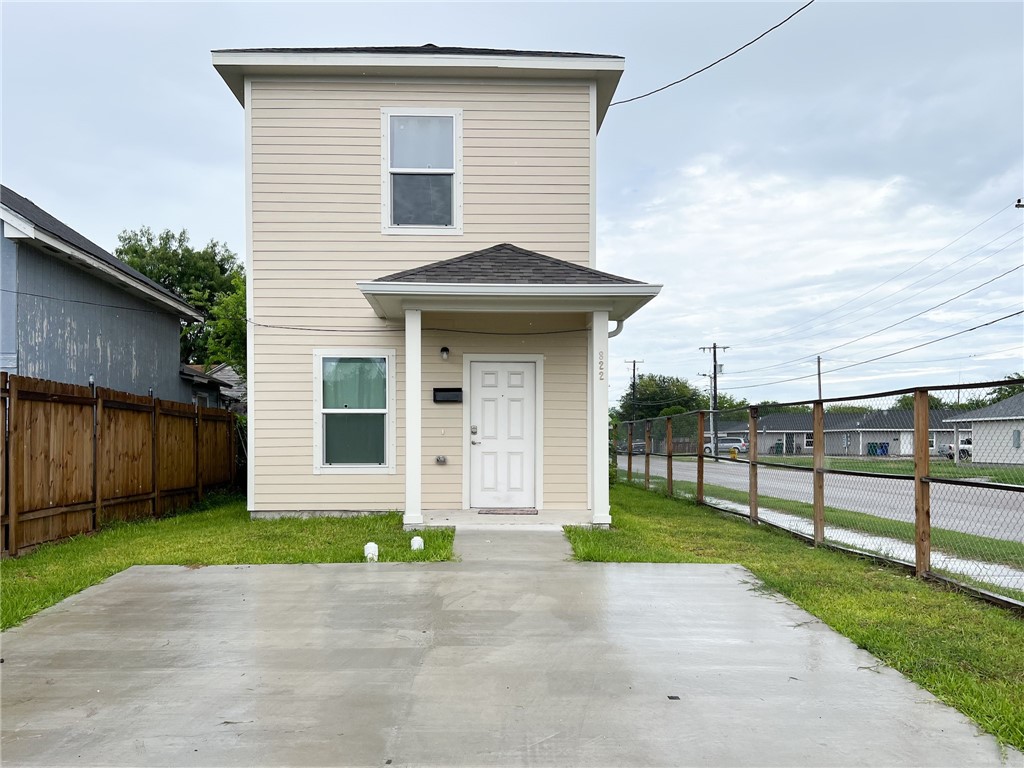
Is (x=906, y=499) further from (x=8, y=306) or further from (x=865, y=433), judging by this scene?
(x=8, y=306)

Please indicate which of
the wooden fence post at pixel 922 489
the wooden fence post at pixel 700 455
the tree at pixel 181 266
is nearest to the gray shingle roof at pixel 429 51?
the wooden fence post at pixel 700 455

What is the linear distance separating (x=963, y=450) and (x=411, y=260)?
6.64m

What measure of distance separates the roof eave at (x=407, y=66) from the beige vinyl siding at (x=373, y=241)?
16 cm

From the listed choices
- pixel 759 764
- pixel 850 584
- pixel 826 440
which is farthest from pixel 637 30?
pixel 759 764

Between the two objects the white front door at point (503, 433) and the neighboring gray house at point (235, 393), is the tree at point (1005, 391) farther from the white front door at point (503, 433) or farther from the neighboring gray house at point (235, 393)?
the neighboring gray house at point (235, 393)

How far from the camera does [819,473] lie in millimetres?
7652

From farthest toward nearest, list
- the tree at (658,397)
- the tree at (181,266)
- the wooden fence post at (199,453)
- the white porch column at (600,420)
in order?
Answer: the tree at (658,397) < the tree at (181,266) < the wooden fence post at (199,453) < the white porch column at (600,420)

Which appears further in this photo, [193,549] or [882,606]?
[193,549]

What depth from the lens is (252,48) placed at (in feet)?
→ 31.1

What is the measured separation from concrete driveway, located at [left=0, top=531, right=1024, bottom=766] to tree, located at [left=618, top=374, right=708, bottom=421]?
2920 inches

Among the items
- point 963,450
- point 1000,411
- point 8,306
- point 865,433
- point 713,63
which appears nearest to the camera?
point 1000,411

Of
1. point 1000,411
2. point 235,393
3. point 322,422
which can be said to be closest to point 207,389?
point 235,393

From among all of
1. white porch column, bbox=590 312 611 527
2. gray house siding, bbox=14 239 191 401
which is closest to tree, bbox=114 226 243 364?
gray house siding, bbox=14 239 191 401

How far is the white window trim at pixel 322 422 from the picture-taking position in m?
9.53
